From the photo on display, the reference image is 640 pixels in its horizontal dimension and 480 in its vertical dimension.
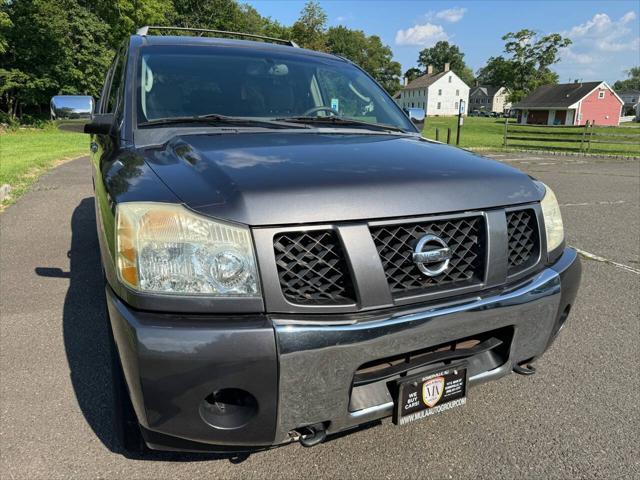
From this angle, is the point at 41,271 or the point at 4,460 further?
the point at 41,271

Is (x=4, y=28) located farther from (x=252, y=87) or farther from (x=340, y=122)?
(x=340, y=122)

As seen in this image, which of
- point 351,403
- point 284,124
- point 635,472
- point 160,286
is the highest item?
point 284,124

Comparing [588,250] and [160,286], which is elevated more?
[160,286]

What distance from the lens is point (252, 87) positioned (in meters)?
2.90

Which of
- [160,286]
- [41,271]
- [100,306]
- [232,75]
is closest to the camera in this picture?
[160,286]

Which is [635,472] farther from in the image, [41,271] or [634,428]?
[41,271]

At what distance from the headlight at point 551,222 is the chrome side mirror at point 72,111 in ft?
8.70

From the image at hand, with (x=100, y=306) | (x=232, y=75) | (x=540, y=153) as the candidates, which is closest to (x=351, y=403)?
(x=232, y=75)

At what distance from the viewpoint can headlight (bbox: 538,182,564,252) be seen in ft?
7.10

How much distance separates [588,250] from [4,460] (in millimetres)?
5495

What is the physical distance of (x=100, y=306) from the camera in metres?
3.64

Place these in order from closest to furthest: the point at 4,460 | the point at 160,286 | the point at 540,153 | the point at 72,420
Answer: the point at 160,286 < the point at 4,460 < the point at 72,420 < the point at 540,153

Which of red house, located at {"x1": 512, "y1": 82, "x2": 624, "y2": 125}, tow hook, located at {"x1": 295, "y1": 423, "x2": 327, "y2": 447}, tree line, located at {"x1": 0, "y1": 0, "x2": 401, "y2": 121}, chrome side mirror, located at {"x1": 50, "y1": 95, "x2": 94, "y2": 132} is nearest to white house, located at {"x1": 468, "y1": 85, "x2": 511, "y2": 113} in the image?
red house, located at {"x1": 512, "y1": 82, "x2": 624, "y2": 125}

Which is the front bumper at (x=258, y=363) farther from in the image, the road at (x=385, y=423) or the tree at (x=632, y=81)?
the tree at (x=632, y=81)
